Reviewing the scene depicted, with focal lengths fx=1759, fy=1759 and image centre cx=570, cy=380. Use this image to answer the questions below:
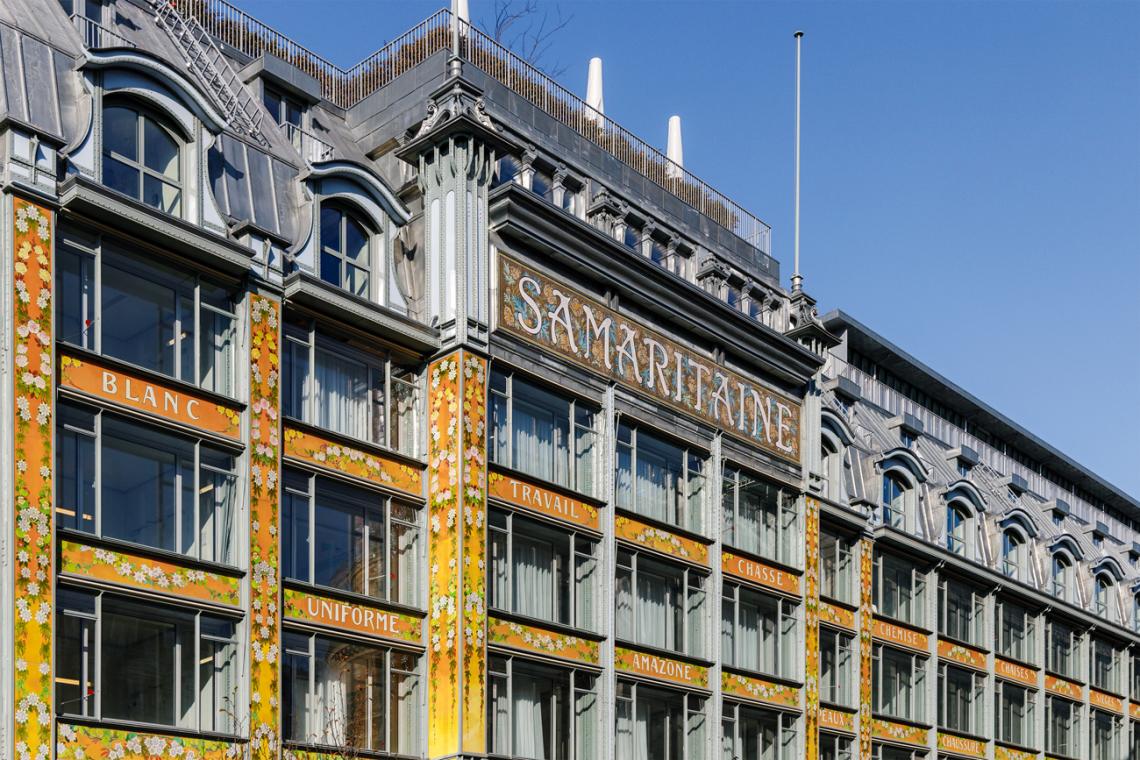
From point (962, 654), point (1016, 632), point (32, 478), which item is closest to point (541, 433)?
point (32, 478)

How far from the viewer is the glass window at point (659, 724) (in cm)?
4306

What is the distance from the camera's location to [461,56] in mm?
45344

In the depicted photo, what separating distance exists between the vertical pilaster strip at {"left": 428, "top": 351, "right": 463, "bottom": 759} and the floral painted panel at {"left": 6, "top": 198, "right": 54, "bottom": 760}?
33.5 ft

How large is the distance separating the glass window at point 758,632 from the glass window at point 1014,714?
15911 millimetres

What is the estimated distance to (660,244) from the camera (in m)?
50.5

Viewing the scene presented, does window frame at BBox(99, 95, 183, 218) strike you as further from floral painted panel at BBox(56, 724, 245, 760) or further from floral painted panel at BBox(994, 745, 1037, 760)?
floral painted panel at BBox(994, 745, 1037, 760)

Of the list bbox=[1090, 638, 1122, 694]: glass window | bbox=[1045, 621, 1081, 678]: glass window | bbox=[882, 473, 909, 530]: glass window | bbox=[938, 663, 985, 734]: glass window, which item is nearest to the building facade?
bbox=[938, 663, 985, 734]: glass window

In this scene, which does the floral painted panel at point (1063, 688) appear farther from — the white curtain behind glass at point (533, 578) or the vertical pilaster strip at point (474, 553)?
the vertical pilaster strip at point (474, 553)

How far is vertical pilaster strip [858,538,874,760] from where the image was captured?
5322cm

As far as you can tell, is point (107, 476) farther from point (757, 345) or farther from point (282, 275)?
point (757, 345)

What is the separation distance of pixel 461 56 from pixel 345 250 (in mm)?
8002

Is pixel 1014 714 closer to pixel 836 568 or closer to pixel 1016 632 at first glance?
pixel 1016 632

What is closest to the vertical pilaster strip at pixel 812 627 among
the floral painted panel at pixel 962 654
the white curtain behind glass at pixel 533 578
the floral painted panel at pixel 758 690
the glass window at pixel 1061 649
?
the floral painted panel at pixel 758 690

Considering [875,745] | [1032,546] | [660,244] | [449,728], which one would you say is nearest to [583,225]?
[660,244]
